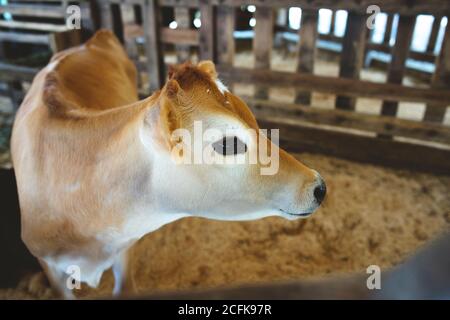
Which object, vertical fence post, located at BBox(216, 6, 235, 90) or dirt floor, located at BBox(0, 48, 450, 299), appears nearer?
dirt floor, located at BBox(0, 48, 450, 299)

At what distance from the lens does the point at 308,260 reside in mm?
3004

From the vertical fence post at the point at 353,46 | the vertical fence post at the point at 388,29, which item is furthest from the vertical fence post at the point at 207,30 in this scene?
the vertical fence post at the point at 388,29

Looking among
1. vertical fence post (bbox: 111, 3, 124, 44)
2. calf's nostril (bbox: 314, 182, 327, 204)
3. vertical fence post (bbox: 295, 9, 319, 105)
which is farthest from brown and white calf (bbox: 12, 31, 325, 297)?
vertical fence post (bbox: 111, 3, 124, 44)

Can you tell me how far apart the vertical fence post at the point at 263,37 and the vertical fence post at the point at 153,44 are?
116 centimetres

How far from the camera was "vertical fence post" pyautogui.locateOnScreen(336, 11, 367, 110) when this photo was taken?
3812 millimetres

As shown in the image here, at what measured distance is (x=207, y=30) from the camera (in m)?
4.20

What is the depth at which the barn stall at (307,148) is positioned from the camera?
2941 millimetres

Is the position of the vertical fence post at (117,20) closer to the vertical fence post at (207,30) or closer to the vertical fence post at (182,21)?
the vertical fence post at (182,21)

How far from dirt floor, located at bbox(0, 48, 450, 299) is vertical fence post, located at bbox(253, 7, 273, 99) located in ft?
4.78

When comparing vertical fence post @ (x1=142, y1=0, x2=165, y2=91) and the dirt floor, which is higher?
vertical fence post @ (x1=142, y1=0, x2=165, y2=91)

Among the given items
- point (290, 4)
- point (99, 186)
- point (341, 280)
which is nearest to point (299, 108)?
point (290, 4)

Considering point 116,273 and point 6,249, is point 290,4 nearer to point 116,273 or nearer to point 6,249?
point 116,273

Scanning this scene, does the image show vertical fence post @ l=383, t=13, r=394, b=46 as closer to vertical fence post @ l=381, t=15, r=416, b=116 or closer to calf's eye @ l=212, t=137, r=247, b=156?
vertical fence post @ l=381, t=15, r=416, b=116
